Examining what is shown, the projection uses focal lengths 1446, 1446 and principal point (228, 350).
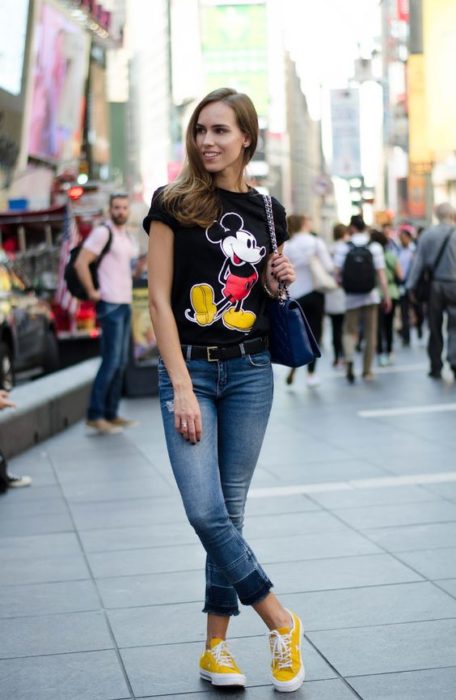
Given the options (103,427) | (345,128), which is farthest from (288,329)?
(345,128)

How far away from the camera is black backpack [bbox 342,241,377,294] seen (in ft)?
52.5

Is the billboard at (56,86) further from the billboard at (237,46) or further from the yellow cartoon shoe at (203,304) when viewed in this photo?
the billboard at (237,46)

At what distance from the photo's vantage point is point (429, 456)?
991 centimetres

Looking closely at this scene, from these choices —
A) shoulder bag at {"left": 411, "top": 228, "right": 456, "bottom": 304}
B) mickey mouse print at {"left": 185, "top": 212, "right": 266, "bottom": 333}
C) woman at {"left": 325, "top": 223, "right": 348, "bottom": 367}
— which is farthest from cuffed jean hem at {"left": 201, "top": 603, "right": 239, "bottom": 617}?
woman at {"left": 325, "top": 223, "right": 348, "bottom": 367}

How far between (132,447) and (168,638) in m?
5.81

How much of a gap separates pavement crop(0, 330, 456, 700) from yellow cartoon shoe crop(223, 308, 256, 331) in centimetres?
120

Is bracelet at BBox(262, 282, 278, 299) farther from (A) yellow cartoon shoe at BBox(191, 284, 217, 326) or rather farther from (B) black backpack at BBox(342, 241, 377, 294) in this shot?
(B) black backpack at BBox(342, 241, 377, 294)

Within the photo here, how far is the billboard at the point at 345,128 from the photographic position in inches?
1326

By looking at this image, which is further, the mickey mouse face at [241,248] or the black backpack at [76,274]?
the black backpack at [76,274]

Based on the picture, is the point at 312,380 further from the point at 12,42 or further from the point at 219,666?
the point at 12,42

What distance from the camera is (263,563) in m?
6.66

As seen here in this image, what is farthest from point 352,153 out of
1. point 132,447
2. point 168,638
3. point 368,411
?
point 168,638

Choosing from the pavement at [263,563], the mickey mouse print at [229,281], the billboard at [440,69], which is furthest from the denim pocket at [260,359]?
the billboard at [440,69]

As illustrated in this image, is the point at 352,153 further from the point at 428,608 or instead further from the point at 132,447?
the point at 428,608
